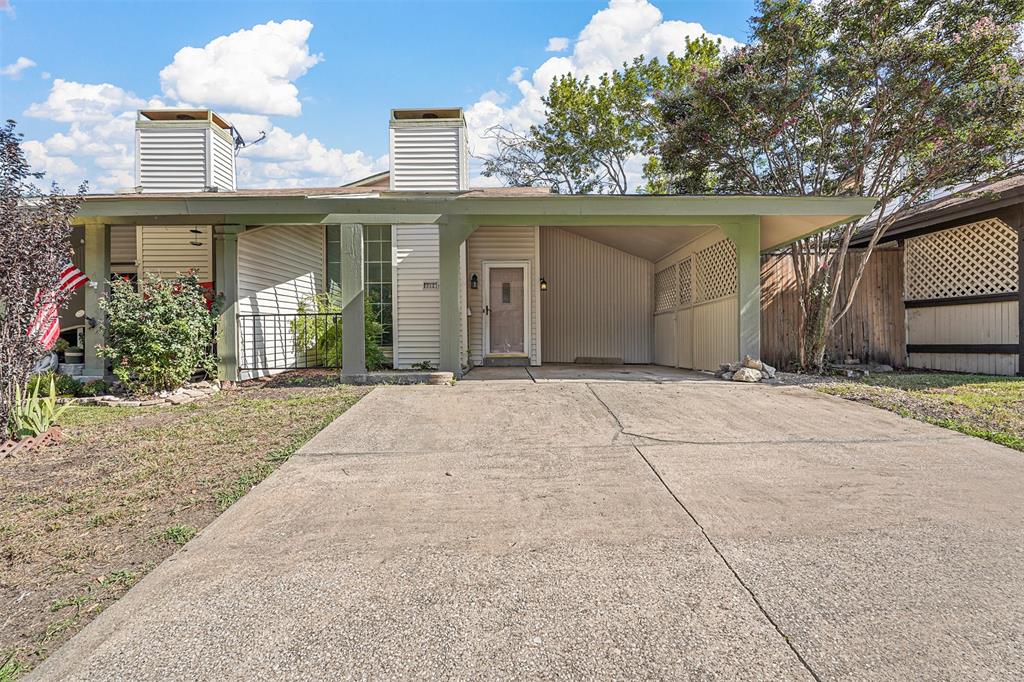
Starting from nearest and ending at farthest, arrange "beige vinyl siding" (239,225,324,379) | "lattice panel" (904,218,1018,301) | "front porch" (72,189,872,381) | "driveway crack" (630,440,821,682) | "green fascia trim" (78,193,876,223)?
"driveway crack" (630,440,821,682), "green fascia trim" (78,193,876,223), "front porch" (72,189,872,381), "lattice panel" (904,218,1018,301), "beige vinyl siding" (239,225,324,379)

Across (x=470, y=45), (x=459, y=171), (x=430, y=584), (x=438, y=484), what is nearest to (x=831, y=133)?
(x=459, y=171)

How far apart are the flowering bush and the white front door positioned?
5229 mm

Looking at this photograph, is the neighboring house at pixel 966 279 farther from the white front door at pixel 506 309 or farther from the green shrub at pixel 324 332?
the green shrub at pixel 324 332

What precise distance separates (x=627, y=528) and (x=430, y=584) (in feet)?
3.52

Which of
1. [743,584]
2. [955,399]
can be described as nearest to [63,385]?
[743,584]

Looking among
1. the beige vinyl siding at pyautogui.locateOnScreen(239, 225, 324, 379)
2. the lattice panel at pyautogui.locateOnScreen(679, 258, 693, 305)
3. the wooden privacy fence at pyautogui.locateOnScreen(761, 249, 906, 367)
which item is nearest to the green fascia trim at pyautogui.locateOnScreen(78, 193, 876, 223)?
the beige vinyl siding at pyautogui.locateOnScreen(239, 225, 324, 379)

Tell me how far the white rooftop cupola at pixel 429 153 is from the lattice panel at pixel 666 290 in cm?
480

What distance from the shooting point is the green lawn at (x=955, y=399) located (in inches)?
190

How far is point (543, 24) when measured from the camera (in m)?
14.1

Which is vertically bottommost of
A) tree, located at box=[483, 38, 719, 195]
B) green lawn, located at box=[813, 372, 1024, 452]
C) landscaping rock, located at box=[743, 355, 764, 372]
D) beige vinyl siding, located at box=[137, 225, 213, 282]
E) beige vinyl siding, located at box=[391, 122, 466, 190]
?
green lawn, located at box=[813, 372, 1024, 452]

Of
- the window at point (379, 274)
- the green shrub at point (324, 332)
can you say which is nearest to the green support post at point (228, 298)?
the green shrub at point (324, 332)

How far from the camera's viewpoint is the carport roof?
725cm

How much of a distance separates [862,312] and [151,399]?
1174 cm

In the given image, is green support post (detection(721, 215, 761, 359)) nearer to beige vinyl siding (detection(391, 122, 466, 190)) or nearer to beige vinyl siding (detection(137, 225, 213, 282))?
beige vinyl siding (detection(391, 122, 466, 190))
